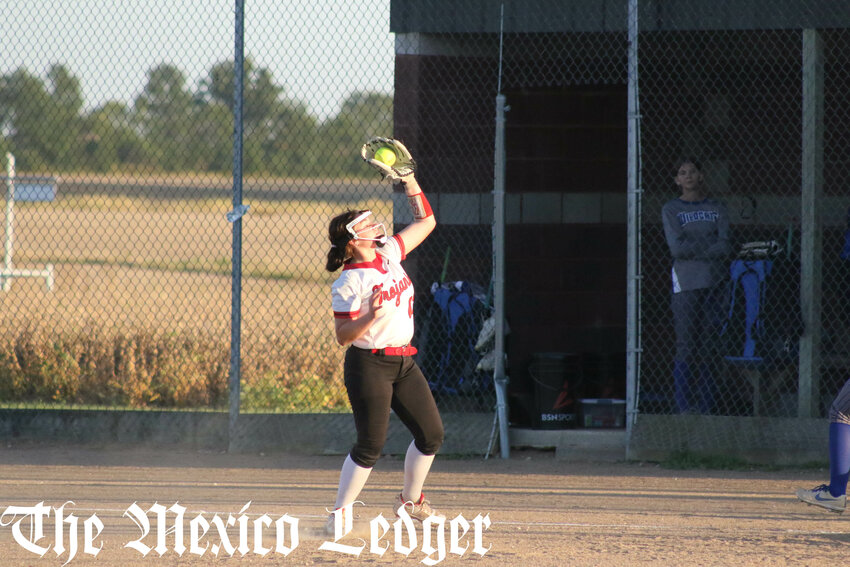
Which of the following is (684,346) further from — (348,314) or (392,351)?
(348,314)

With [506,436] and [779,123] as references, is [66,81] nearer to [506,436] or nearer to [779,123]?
[506,436]

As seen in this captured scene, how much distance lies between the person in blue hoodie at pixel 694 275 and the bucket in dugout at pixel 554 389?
0.79 metres

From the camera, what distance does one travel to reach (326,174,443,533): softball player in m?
5.23

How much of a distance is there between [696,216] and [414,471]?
138 inches

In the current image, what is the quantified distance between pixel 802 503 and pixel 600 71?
4.34m

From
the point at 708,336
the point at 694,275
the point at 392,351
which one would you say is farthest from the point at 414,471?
the point at 708,336

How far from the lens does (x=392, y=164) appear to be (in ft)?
18.2

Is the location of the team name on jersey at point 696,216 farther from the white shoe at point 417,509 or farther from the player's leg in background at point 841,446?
the white shoe at point 417,509

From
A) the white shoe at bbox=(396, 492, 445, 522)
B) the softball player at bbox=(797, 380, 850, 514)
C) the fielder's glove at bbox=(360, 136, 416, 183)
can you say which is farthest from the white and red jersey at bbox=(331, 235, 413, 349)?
the softball player at bbox=(797, 380, 850, 514)

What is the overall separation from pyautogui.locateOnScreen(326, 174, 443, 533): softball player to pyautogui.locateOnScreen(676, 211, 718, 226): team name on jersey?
320 cm

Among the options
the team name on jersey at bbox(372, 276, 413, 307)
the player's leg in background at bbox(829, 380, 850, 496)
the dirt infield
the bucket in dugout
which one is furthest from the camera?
the bucket in dugout

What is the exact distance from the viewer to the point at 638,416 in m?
7.65

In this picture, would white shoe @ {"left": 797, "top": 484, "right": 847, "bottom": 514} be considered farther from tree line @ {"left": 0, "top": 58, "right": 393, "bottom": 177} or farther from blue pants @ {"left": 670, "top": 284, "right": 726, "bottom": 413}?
tree line @ {"left": 0, "top": 58, "right": 393, "bottom": 177}

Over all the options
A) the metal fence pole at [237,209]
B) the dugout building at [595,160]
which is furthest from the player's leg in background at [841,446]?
the metal fence pole at [237,209]
